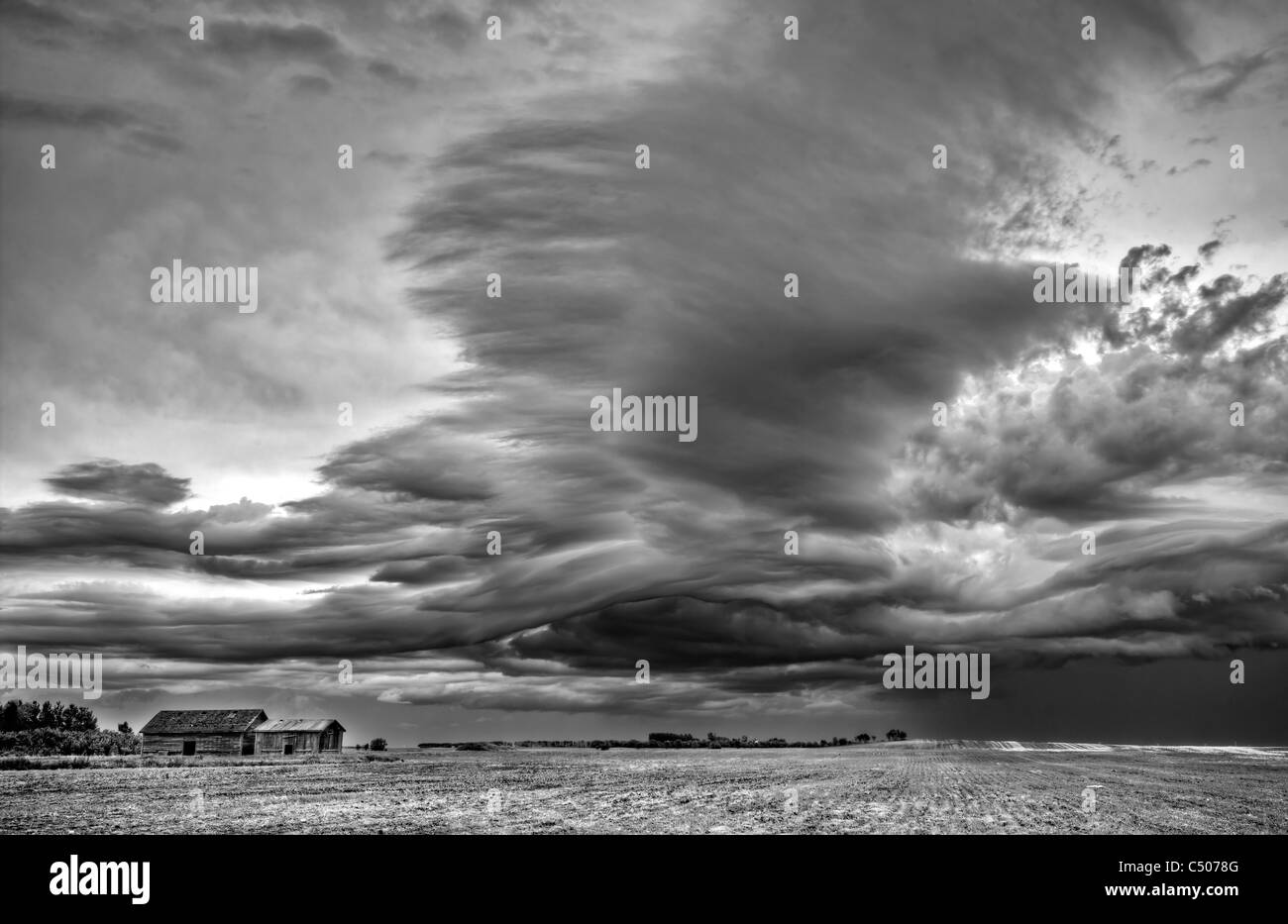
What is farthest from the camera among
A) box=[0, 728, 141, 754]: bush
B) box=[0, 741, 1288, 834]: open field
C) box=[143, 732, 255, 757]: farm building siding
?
box=[143, 732, 255, 757]: farm building siding

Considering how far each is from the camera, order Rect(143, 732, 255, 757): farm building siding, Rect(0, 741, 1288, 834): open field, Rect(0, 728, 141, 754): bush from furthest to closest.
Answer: Rect(143, 732, 255, 757): farm building siding < Rect(0, 728, 141, 754): bush < Rect(0, 741, 1288, 834): open field

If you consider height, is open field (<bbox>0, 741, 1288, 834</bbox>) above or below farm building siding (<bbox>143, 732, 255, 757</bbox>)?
above

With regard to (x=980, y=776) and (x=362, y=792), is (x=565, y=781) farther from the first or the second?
(x=980, y=776)

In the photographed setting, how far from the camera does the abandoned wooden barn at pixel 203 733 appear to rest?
12369 cm

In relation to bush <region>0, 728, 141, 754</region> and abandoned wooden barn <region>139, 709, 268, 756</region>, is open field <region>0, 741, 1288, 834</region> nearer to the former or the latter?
bush <region>0, 728, 141, 754</region>

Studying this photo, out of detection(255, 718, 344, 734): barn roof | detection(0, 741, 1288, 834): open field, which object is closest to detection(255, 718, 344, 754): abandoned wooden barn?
detection(255, 718, 344, 734): barn roof

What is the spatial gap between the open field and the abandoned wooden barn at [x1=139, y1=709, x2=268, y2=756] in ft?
91.0

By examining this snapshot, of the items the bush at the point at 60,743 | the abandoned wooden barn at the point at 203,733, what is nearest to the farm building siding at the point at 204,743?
the abandoned wooden barn at the point at 203,733

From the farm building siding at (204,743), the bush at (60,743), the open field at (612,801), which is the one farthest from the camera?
the farm building siding at (204,743)

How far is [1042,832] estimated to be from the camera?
4475 cm

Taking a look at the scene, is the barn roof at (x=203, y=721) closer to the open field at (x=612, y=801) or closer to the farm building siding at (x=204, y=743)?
the farm building siding at (x=204, y=743)

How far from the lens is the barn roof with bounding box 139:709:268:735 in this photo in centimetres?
12462

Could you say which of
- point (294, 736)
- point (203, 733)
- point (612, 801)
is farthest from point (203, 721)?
point (612, 801)

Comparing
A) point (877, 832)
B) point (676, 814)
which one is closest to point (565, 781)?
point (676, 814)
